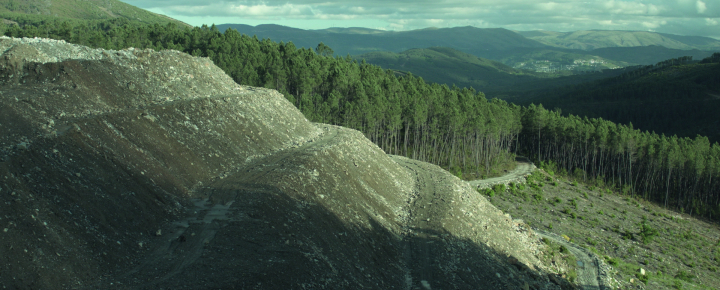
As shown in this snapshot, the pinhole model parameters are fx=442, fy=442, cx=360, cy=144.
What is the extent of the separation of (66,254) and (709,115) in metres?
179

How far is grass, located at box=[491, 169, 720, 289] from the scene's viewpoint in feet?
149

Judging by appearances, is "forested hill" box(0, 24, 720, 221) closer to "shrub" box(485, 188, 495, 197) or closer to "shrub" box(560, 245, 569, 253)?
"shrub" box(485, 188, 495, 197)

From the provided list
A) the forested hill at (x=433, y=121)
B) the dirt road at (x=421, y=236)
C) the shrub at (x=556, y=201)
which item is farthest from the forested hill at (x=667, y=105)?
the dirt road at (x=421, y=236)

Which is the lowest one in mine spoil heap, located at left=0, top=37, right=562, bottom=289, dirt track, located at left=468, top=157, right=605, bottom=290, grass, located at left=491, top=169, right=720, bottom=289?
grass, located at left=491, top=169, right=720, bottom=289

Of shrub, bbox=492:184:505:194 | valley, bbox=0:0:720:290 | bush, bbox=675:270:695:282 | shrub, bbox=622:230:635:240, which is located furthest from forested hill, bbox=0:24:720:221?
bush, bbox=675:270:695:282

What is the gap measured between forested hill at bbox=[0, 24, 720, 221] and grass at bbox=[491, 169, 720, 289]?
31.6ft

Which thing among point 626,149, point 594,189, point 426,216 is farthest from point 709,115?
point 426,216

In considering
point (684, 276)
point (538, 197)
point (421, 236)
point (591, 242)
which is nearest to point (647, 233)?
point (684, 276)

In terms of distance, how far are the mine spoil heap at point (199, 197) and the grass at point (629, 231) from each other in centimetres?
1562

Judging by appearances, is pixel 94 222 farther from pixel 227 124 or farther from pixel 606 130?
pixel 606 130

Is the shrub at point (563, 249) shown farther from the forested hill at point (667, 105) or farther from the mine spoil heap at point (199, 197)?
the forested hill at point (667, 105)

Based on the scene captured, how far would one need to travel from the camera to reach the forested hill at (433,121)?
72812 mm

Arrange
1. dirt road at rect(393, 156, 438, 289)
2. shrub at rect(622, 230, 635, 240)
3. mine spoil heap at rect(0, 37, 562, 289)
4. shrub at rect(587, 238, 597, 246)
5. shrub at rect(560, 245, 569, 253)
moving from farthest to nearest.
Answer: shrub at rect(622, 230, 635, 240), shrub at rect(587, 238, 597, 246), shrub at rect(560, 245, 569, 253), dirt road at rect(393, 156, 438, 289), mine spoil heap at rect(0, 37, 562, 289)

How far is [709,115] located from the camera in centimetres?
14450
